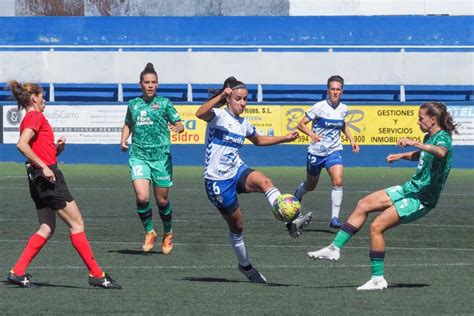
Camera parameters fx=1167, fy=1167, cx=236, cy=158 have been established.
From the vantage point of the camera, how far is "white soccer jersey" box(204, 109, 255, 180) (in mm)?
11500

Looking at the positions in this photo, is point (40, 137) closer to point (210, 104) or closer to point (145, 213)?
point (210, 104)

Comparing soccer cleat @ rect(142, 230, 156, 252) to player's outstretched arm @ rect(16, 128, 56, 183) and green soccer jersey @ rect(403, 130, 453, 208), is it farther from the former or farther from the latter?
green soccer jersey @ rect(403, 130, 453, 208)

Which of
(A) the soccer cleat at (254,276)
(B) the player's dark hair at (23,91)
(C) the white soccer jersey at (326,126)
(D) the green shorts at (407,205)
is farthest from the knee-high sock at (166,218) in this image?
(D) the green shorts at (407,205)

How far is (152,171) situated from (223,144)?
2820 mm

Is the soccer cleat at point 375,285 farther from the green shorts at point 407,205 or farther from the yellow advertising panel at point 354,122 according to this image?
the yellow advertising panel at point 354,122

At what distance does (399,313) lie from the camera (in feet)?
30.3

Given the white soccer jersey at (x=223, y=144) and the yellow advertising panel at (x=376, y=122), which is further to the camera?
the yellow advertising panel at (x=376, y=122)

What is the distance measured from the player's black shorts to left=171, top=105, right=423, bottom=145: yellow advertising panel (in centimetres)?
2224

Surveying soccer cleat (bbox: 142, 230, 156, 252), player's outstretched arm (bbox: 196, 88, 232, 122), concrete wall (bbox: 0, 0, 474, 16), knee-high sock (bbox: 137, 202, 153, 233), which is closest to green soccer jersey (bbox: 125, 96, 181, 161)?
knee-high sock (bbox: 137, 202, 153, 233)

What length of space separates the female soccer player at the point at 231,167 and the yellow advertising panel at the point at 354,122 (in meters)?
21.1

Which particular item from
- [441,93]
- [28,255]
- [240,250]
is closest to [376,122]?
[441,93]

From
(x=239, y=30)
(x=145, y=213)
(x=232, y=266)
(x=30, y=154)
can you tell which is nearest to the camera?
(x=30, y=154)

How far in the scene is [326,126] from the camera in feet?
57.5

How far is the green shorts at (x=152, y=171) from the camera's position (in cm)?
1421
